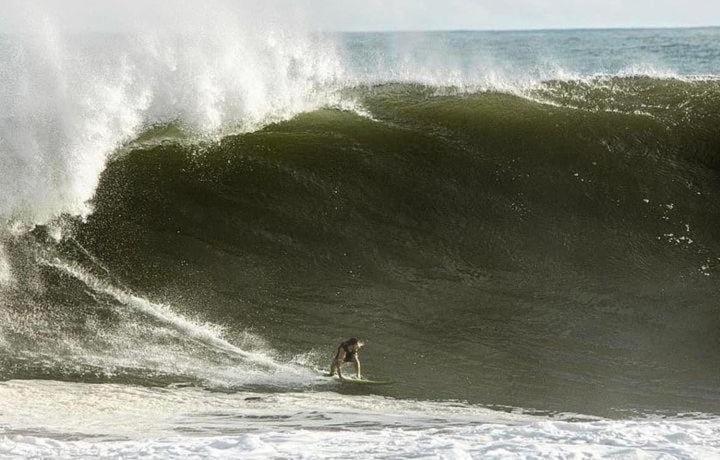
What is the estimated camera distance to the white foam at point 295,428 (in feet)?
17.8

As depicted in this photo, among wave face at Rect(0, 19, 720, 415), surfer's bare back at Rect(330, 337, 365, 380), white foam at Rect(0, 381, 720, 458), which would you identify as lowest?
white foam at Rect(0, 381, 720, 458)

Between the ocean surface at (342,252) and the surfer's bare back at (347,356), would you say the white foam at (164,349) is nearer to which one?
the ocean surface at (342,252)

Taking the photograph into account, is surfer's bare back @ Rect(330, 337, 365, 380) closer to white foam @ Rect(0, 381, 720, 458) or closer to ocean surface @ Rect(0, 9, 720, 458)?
ocean surface @ Rect(0, 9, 720, 458)

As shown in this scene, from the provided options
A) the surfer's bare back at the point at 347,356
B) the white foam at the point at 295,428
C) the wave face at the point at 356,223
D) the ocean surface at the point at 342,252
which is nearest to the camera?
the white foam at the point at 295,428

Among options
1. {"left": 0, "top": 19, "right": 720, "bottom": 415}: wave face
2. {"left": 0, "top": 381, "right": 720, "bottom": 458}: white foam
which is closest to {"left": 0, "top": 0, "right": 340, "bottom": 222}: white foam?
{"left": 0, "top": 19, "right": 720, "bottom": 415}: wave face

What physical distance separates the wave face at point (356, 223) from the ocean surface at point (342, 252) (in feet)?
0.11

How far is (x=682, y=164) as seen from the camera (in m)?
11.2

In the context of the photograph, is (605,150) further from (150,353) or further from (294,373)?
(150,353)

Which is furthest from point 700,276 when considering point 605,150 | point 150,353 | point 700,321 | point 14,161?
point 14,161

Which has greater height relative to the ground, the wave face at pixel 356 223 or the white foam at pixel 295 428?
the wave face at pixel 356 223

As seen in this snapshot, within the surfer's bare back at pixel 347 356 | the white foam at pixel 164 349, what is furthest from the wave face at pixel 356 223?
the surfer's bare back at pixel 347 356

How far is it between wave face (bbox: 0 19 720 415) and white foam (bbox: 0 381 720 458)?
0.41 metres

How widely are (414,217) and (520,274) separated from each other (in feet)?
5.09

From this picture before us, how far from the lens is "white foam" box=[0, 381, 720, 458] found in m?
5.44
